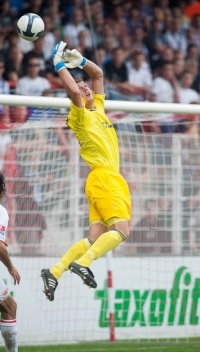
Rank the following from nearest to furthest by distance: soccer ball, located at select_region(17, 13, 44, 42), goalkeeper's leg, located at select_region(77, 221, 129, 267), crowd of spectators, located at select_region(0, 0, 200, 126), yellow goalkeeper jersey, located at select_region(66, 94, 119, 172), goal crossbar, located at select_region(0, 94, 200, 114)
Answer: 1. goalkeeper's leg, located at select_region(77, 221, 129, 267)
2. soccer ball, located at select_region(17, 13, 44, 42)
3. yellow goalkeeper jersey, located at select_region(66, 94, 119, 172)
4. goal crossbar, located at select_region(0, 94, 200, 114)
5. crowd of spectators, located at select_region(0, 0, 200, 126)

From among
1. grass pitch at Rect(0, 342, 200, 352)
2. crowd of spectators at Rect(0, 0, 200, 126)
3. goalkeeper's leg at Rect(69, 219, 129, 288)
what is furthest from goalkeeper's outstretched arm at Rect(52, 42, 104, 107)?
crowd of spectators at Rect(0, 0, 200, 126)

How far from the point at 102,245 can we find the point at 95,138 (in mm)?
1261

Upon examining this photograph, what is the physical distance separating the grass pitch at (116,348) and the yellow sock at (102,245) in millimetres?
2292

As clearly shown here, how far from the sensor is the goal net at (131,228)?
12.1m

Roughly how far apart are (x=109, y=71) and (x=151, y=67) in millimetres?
1290

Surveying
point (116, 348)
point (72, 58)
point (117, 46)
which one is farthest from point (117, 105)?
point (117, 46)

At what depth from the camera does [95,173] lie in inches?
392

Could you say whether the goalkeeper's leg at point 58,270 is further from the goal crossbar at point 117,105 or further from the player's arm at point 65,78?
the goal crossbar at point 117,105

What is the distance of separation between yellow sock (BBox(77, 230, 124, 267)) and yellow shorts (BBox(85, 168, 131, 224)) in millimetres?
262

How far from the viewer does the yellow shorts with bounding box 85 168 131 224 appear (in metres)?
9.76

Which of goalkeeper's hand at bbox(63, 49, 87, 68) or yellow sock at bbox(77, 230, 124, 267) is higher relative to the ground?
goalkeeper's hand at bbox(63, 49, 87, 68)

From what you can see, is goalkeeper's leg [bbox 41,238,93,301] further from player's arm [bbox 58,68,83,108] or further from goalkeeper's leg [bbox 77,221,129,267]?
player's arm [bbox 58,68,83,108]

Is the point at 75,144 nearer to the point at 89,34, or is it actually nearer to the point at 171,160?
the point at 171,160

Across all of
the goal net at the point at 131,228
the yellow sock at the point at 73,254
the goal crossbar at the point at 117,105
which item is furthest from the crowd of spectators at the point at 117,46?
the yellow sock at the point at 73,254
